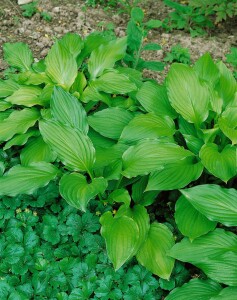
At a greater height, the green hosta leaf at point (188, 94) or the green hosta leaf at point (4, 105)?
the green hosta leaf at point (188, 94)

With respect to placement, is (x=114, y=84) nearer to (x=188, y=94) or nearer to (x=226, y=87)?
(x=188, y=94)

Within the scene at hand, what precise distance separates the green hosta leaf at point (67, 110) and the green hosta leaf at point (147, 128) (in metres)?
0.31

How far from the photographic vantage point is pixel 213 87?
11.6 ft

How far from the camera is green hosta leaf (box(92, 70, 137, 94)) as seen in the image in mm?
3629

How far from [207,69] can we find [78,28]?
185 centimetres

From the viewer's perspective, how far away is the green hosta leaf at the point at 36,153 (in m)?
3.42

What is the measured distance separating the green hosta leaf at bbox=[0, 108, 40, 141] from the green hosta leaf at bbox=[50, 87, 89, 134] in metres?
0.37

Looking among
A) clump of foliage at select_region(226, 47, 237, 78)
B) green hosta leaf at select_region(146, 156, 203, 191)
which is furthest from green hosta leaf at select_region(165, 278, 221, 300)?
clump of foliage at select_region(226, 47, 237, 78)

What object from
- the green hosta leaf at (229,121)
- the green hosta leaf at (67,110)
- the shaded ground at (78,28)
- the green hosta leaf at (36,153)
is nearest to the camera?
the green hosta leaf at (229,121)

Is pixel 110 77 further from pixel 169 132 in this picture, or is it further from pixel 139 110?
pixel 169 132

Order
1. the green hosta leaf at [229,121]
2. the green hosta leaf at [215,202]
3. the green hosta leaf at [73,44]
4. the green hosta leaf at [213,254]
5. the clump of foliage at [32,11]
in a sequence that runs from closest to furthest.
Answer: the green hosta leaf at [213,254] → the green hosta leaf at [215,202] → the green hosta leaf at [229,121] → the green hosta leaf at [73,44] → the clump of foliage at [32,11]

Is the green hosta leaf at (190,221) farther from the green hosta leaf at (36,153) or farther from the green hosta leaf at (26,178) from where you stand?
the green hosta leaf at (36,153)

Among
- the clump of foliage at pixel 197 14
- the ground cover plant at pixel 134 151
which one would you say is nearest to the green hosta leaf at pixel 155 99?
the ground cover plant at pixel 134 151

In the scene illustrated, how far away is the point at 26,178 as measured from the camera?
3066mm
